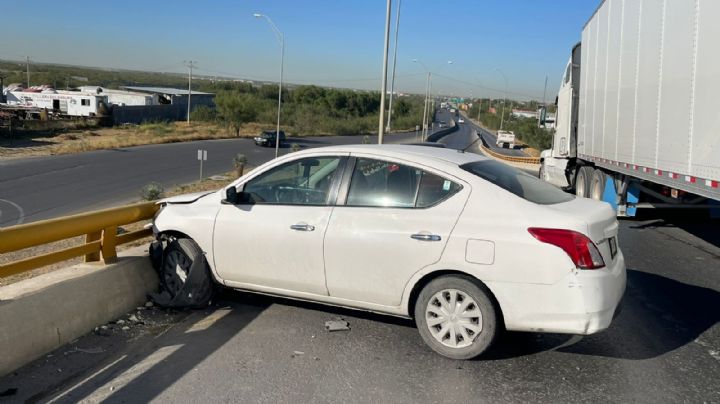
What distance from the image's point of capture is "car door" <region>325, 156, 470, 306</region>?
4445 mm

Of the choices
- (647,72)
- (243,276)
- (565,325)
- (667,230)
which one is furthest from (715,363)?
(667,230)

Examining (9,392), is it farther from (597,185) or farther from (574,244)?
(597,185)

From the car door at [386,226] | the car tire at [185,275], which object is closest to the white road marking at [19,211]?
the car tire at [185,275]

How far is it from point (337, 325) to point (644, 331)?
106 inches

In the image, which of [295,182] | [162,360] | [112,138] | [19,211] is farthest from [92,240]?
[112,138]

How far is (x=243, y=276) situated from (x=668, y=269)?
5.71 metres

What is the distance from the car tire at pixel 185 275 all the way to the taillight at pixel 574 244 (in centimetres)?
289

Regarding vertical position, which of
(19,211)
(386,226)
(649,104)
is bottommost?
(19,211)

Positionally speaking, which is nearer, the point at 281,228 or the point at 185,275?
the point at 281,228

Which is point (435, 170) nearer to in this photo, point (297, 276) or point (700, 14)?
point (297, 276)

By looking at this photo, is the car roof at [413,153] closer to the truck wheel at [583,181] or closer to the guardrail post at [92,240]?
the guardrail post at [92,240]

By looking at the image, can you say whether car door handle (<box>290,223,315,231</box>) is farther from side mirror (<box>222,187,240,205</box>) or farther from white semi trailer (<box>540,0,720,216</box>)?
white semi trailer (<box>540,0,720,216</box>)

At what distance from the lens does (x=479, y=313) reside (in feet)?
14.1

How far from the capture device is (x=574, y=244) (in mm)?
4086
